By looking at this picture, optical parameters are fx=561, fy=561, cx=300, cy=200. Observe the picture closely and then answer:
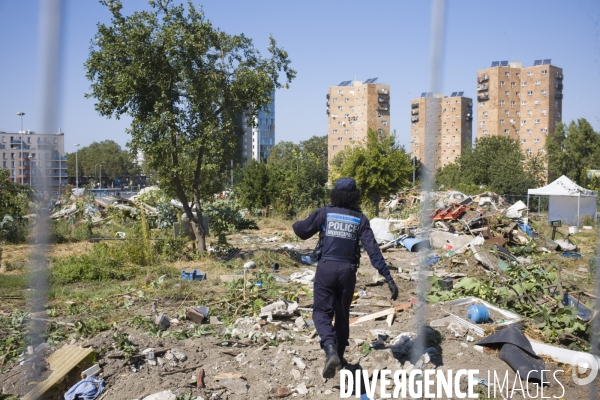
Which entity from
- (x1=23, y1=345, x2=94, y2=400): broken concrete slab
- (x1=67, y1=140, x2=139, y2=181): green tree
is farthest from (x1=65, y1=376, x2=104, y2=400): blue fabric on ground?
(x1=67, y1=140, x2=139, y2=181): green tree

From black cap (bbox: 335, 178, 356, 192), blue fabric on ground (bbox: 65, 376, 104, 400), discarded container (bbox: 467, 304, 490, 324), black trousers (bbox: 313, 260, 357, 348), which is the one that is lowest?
blue fabric on ground (bbox: 65, 376, 104, 400)

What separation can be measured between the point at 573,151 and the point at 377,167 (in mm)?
24422

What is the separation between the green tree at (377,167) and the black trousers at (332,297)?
19200 mm

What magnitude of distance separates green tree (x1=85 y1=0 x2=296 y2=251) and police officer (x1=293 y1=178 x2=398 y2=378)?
793cm

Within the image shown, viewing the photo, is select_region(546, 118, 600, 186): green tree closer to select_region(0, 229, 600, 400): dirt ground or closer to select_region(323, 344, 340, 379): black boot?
select_region(0, 229, 600, 400): dirt ground

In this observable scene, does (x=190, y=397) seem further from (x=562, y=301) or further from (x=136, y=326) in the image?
(x=562, y=301)

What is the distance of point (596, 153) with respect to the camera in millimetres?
38500

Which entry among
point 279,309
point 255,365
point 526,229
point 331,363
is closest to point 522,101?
point 526,229

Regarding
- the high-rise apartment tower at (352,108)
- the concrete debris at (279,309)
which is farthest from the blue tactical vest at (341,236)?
the high-rise apartment tower at (352,108)

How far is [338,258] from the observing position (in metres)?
4.92

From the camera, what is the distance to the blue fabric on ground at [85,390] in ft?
15.3

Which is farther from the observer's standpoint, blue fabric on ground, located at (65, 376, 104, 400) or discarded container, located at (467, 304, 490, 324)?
discarded container, located at (467, 304, 490, 324)

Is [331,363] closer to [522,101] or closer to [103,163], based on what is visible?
[522,101]

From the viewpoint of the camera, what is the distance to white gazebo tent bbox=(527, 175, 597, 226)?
24.5 metres
